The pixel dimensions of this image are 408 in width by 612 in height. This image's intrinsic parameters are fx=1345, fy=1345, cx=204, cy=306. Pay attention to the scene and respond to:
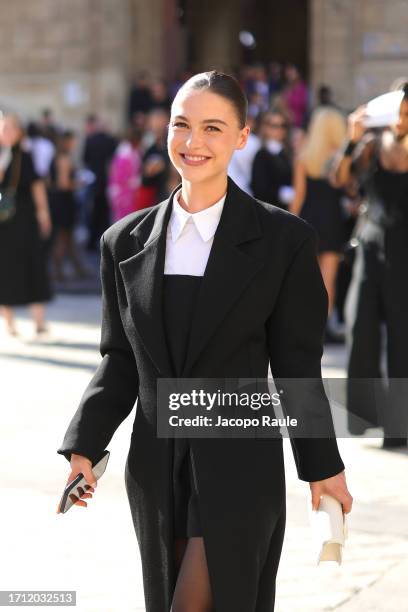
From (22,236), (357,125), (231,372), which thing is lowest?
(22,236)

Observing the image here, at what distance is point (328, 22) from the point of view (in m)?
24.6

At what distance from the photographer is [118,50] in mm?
25875

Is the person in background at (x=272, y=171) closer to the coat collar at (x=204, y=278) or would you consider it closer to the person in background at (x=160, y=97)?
the coat collar at (x=204, y=278)

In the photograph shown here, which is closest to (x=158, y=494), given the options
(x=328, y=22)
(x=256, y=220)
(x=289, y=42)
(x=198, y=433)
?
(x=198, y=433)

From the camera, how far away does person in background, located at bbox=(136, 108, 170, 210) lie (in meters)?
13.5

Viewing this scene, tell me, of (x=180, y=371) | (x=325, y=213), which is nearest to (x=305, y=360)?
(x=180, y=371)

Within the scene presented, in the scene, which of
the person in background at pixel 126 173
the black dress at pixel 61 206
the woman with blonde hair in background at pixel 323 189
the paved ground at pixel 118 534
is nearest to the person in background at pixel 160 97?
the black dress at pixel 61 206

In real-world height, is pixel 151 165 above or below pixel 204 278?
below

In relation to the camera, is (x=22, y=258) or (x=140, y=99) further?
(x=140, y=99)

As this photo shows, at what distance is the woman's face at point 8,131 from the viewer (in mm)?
11164

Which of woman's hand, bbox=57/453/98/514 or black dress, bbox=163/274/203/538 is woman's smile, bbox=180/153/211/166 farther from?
woman's hand, bbox=57/453/98/514

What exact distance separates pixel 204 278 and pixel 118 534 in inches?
98.4

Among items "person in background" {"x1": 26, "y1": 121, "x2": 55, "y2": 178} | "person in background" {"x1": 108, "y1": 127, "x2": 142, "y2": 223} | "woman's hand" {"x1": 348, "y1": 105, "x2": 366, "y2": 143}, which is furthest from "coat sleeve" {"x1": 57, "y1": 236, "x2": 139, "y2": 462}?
"person in background" {"x1": 26, "y1": 121, "x2": 55, "y2": 178}

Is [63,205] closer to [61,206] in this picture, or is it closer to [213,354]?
[61,206]
